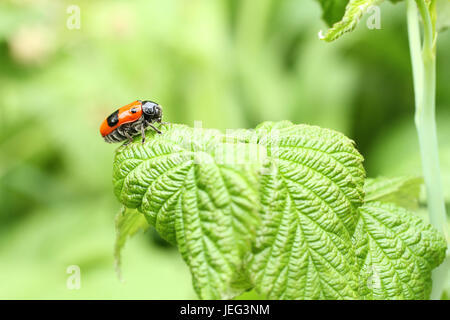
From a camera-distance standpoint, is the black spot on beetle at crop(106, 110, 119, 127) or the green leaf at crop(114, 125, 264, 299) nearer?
the green leaf at crop(114, 125, 264, 299)

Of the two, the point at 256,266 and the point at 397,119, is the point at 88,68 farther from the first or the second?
the point at 256,266

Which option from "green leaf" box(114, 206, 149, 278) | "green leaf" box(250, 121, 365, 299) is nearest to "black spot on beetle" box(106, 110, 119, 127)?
"green leaf" box(114, 206, 149, 278)

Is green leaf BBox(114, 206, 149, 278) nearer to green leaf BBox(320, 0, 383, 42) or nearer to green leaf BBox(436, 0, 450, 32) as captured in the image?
green leaf BBox(320, 0, 383, 42)

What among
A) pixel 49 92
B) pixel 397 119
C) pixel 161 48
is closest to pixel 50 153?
pixel 49 92

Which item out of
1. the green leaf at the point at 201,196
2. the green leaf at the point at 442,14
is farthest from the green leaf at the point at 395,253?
the green leaf at the point at 442,14

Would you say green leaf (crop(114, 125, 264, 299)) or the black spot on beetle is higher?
the black spot on beetle

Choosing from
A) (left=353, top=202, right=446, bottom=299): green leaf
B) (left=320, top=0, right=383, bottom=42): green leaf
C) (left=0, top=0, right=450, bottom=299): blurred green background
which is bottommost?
(left=353, top=202, right=446, bottom=299): green leaf
